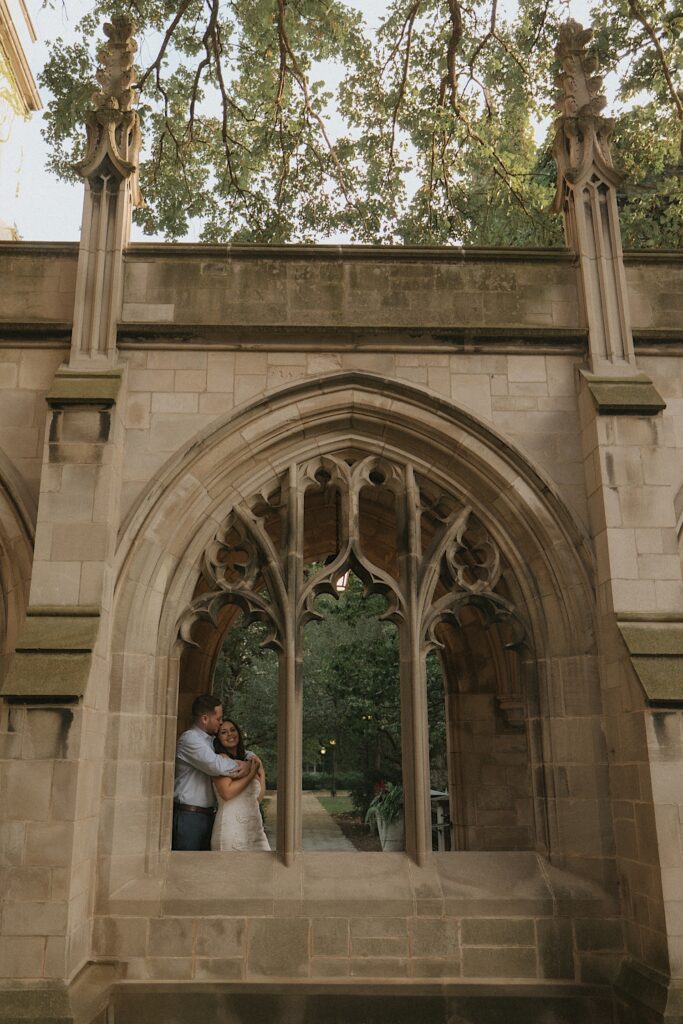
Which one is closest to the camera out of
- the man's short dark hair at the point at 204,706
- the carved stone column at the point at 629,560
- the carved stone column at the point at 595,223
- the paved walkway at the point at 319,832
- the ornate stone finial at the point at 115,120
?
the carved stone column at the point at 629,560

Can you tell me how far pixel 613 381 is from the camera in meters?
6.38

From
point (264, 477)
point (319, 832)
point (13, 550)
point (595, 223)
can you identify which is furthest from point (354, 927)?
point (319, 832)

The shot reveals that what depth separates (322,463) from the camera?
668 cm

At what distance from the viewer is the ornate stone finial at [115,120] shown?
6758 mm

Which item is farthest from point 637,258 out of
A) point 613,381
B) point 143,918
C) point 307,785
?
point 307,785

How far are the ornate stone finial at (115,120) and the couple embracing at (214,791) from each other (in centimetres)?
→ 435

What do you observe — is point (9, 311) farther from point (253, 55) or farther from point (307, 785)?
point (307, 785)

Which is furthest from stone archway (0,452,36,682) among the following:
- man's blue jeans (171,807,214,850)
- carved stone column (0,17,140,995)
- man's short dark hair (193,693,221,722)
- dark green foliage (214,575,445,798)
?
dark green foliage (214,575,445,798)

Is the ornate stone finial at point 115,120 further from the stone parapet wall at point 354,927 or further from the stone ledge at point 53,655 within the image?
the stone parapet wall at point 354,927

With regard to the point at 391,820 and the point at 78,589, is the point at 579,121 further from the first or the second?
the point at 391,820

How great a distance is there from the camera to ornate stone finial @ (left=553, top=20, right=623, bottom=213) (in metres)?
6.92

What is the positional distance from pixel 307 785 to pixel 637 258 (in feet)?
118

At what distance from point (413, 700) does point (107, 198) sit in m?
4.65

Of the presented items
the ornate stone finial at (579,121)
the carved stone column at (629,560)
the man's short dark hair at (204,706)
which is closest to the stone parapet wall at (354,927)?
the carved stone column at (629,560)
